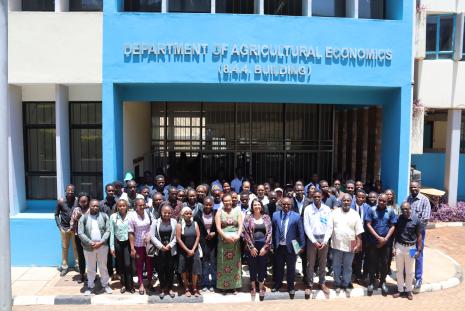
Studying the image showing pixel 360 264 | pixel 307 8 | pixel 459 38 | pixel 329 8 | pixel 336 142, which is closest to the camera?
pixel 360 264

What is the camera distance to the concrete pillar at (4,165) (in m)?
5.19

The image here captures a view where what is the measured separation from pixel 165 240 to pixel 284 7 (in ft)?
19.8

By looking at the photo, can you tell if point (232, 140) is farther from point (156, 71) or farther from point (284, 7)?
point (156, 71)

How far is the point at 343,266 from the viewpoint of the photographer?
7.12 metres

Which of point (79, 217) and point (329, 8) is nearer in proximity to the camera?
point (79, 217)

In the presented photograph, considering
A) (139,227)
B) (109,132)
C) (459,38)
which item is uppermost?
(459,38)

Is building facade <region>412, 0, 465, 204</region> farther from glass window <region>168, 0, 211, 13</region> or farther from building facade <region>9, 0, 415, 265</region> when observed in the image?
glass window <region>168, 0, 211, 13</region>

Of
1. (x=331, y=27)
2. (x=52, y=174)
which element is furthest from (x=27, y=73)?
(x=331, y=27)

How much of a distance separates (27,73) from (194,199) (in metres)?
4.26

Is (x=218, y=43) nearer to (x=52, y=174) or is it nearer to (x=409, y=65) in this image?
(x=409, y=65)

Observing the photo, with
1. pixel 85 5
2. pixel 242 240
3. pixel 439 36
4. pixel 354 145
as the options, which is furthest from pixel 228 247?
pixel 439 36

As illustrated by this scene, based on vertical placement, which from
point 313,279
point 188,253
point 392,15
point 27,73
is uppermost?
point 392,15

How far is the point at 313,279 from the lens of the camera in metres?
7.44

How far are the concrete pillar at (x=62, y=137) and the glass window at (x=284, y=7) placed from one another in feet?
15.9
